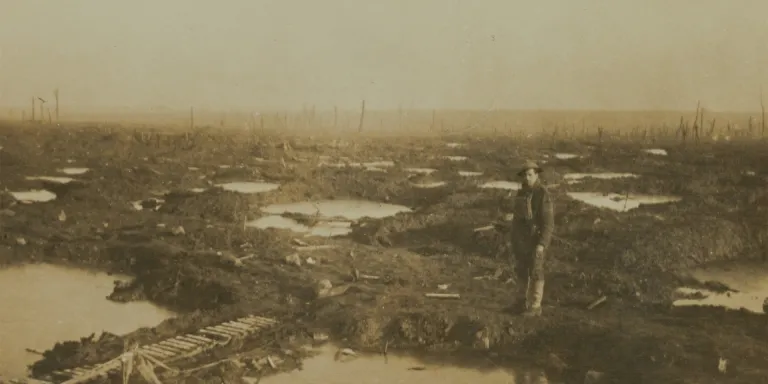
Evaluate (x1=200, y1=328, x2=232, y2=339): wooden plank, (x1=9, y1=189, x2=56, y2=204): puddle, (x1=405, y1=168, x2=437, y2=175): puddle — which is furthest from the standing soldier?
(x1=9, y1=189, x2=56, y2=204): puddle

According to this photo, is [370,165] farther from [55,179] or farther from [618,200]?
[55,179]

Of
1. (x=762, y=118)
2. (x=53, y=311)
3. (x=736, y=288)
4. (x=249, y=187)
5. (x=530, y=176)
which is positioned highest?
(x=762, y=118)

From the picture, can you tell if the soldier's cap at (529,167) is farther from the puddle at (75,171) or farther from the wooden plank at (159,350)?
the puddle at (75,171)

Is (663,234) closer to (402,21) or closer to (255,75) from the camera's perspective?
(402,21)

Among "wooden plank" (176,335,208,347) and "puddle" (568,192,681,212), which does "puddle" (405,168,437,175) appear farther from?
"wooden plank" (176,335,208,347)

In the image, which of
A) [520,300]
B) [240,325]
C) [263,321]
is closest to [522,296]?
[520,300]

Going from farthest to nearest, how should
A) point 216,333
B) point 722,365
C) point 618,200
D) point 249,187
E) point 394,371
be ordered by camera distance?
point 249,187
point 618,200
point 216,333
point 394,371
point 722,365
